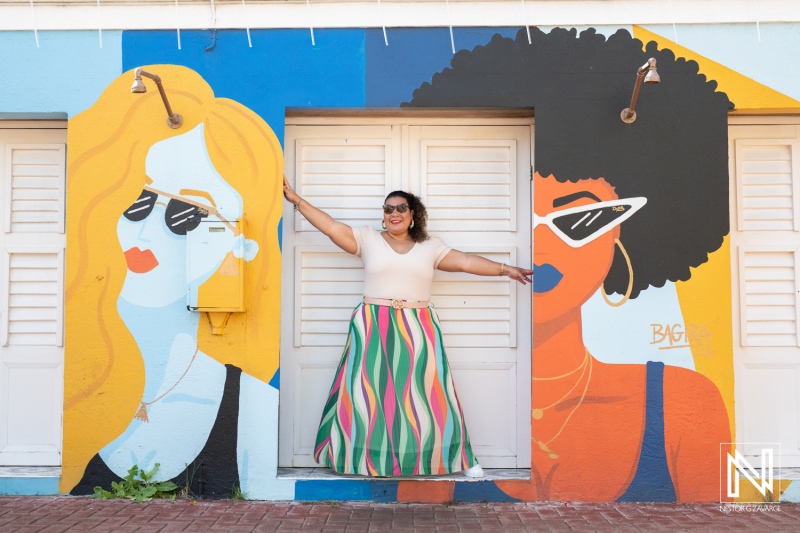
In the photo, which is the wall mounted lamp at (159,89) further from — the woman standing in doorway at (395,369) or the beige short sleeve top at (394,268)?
the beige short sleeve top at (394,268)

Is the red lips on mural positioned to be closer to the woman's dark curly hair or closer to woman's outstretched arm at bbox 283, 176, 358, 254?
woman's outstretched arm at bbox 283, 176, 358, 254

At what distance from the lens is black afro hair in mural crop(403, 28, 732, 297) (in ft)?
18.1

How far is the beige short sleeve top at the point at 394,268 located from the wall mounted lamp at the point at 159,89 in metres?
1.48

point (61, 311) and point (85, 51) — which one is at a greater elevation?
point (85, 51)

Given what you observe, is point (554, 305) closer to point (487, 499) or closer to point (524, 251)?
point (524, 251)

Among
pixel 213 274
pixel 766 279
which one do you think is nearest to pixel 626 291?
pixel 766 279

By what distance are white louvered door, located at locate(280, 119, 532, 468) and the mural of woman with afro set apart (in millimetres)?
340

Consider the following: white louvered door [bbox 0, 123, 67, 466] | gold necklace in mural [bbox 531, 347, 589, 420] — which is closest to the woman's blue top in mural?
gold necklace in mural [bbox 531, 347, 589, 420]

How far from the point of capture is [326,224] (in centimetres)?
548

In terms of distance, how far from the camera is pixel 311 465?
575 cm

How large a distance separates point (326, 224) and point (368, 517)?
1.99 meters

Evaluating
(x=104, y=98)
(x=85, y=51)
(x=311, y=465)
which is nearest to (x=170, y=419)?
(x=311, y=465)

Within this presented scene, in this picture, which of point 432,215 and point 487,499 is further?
point 432,215

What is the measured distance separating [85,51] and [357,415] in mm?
3229
